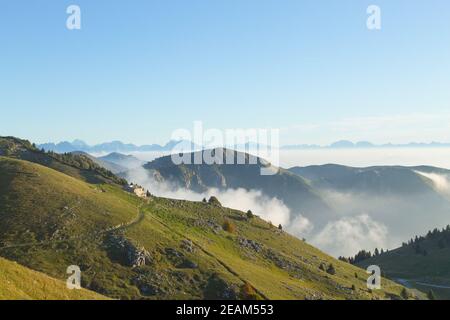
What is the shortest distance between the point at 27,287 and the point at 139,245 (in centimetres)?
7231

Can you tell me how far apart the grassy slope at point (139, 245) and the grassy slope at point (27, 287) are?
48.2 metres

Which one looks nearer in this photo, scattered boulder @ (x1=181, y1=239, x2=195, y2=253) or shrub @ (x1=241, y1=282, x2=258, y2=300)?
shrub @ (x1=241, y1=282, x2=258, y2=300)

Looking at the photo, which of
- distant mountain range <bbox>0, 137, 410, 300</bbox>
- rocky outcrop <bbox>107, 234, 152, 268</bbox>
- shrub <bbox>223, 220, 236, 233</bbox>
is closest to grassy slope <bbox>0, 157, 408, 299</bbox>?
distant mountain range <bbox>0, 137, 410, 300</bbox>

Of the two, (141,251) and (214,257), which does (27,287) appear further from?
(214,257)

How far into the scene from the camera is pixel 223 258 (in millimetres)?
118188

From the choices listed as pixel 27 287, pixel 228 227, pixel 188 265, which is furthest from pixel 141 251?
pixel 27 287

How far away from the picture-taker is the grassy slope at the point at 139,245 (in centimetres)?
9238

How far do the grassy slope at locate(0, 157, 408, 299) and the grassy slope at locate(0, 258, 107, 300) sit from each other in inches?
1897

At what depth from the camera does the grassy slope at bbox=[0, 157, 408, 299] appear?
303 feet

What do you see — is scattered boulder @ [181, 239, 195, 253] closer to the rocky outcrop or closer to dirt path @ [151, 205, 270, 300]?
dirt path @ [151, 205, 270, 300]

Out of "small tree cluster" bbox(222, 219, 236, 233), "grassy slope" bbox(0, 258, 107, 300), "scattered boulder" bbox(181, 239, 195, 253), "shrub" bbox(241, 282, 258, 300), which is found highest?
"grassy slope" bbox(0, 258, 107, 300)
